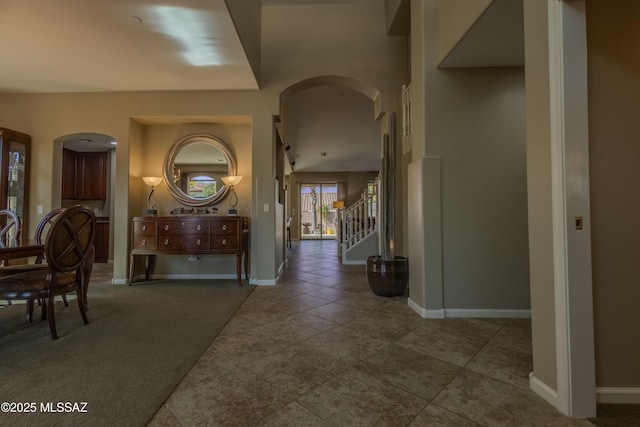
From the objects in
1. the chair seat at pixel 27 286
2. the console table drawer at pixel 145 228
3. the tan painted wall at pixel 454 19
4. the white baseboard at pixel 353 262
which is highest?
the tan painted wall at pixel 454 19

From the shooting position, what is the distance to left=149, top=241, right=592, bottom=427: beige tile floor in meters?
1.34

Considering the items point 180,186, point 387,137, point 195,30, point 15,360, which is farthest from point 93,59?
point 387,137

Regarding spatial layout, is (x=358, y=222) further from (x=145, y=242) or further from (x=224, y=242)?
(x=145, y=242)

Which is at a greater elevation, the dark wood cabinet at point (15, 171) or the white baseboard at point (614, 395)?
the dark wood cabinet at point (15, 171)

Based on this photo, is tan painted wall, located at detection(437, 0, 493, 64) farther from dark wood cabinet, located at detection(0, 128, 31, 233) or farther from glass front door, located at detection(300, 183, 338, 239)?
glass front door, located at detection(300, 183, 338, 239)

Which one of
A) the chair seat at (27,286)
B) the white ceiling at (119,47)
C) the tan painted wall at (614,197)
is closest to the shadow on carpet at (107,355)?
the chair seat at (27,286)

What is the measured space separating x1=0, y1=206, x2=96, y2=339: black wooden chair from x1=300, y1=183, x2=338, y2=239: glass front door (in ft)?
33.6

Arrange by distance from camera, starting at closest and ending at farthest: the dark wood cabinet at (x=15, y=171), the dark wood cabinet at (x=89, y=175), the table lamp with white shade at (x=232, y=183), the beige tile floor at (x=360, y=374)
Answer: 1. the beige tile floor at (x=360, y=374)
2. the dark wood cabinet at (x=15, y=171)
3. the table lamp with white shade at (x=232, y=183)
4. the dark wood cabinet at (x=89, y=175)

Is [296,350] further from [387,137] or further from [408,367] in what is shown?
[387,137]

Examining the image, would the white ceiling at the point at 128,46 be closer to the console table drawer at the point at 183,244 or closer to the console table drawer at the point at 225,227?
the console table drawer at the point at 225,227

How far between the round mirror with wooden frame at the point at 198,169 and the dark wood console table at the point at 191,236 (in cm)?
59

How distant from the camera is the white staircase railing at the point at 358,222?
6.20m

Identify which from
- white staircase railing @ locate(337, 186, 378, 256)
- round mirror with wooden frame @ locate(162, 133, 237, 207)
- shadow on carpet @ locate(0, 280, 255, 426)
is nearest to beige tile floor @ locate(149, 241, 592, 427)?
shadow on carpet @ locate(0, 280, 255, 426)

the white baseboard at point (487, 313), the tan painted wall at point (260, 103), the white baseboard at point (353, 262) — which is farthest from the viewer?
the white baseboard at point (353, 262)
